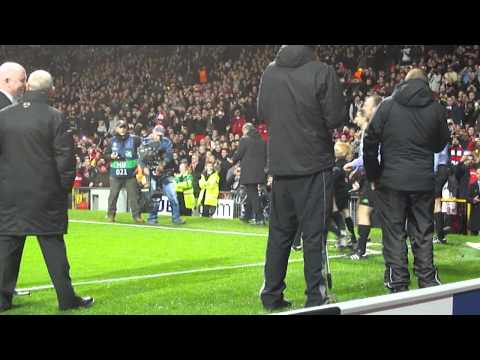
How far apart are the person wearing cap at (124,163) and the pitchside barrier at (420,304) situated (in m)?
12.7

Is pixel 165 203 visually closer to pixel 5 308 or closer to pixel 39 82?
pixel 5 308

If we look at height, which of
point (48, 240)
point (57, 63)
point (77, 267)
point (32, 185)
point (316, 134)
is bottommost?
point (77, 267)

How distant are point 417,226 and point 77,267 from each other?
4.38 m

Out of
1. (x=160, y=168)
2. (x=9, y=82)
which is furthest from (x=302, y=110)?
(x=160, y=168)

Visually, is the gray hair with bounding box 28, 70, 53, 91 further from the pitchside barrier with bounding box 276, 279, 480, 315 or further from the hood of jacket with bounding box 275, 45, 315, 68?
the pitchside barrier with bounding box 276, 279, 480, 315

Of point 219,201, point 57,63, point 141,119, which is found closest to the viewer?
point 219,201

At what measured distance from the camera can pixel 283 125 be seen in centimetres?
605

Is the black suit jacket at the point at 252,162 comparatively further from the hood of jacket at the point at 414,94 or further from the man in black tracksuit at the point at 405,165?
the hood of jacket at the point at 414,94

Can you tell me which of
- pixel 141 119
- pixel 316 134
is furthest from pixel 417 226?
pixel 141 119

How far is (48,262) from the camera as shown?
20.4 feet

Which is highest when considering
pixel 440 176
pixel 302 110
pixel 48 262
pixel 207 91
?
pixel 207 91

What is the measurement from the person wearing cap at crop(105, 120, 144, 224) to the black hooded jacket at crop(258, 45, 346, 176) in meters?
9.71

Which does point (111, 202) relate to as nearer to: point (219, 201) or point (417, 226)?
point (219, 201)

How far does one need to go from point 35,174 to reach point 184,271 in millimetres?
3155
